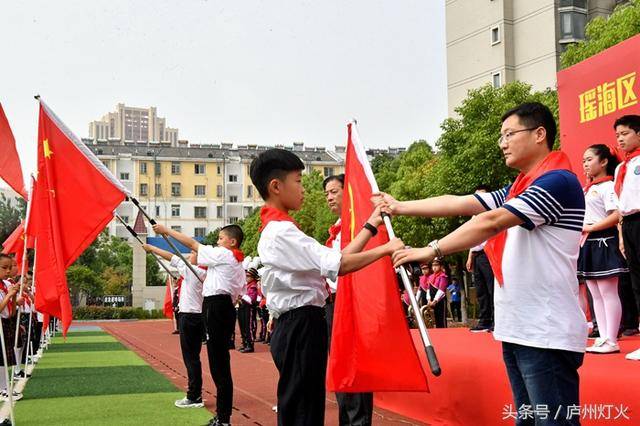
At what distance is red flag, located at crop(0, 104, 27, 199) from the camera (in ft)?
22.8

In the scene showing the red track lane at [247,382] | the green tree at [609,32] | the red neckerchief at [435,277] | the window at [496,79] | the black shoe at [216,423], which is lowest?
the red track lane at [247,382]

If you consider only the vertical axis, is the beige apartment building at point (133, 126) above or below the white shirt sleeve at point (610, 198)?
above

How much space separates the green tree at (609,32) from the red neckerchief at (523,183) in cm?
1799

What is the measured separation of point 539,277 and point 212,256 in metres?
4.23

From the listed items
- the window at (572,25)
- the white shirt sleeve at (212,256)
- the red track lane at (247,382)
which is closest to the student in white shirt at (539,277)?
the red track lane at (247,382)

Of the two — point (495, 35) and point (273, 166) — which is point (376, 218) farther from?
point (495, 35)

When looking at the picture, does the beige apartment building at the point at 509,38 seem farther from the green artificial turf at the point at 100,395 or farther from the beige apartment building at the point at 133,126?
the beige apartment building at the point at 133,126

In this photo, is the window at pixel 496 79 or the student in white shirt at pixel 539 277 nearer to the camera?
the student in white shirt at pixel 539 277

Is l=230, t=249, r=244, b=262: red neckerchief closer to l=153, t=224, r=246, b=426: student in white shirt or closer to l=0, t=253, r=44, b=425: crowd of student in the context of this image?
l=153, t=224, r=246, b=426: student in white shirt

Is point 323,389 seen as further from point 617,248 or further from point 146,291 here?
point 146,291

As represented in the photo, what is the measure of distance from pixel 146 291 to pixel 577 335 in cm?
4126

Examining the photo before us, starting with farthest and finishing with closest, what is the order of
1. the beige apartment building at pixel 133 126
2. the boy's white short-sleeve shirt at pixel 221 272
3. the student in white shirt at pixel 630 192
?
the beige apartment building at pixel 133 126 → the boy's white short-sleeve shirt at pixel 221 272 → the student in white shirt at pixel 630 192

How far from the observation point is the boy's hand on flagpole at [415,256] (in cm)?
325

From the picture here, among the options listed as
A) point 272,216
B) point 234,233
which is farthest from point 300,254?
point 234,233
